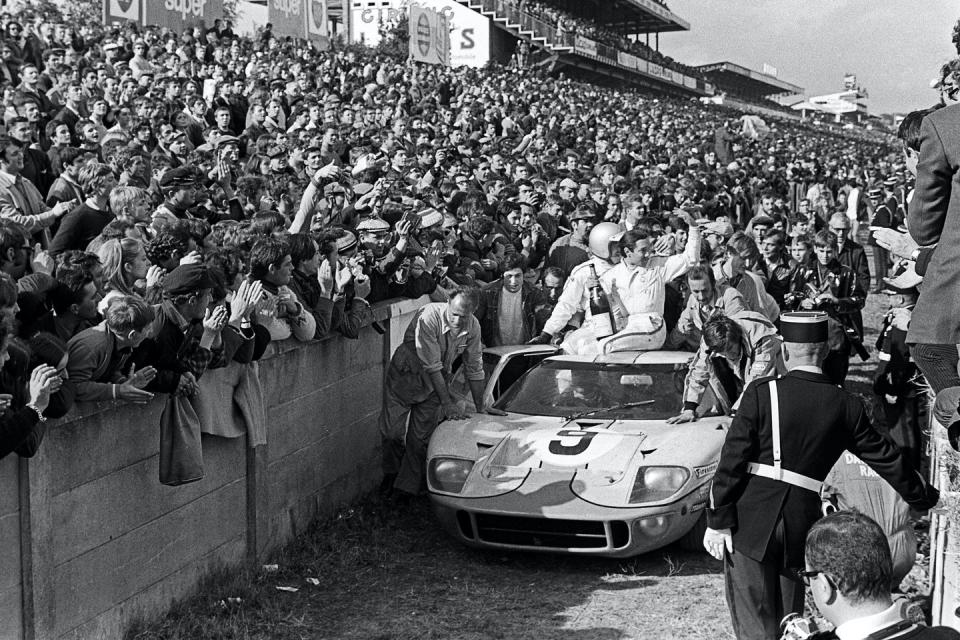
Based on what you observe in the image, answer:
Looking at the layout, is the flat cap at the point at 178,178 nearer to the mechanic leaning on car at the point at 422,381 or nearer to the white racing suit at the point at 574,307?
the mechanic leaning on car at the point at 422,381

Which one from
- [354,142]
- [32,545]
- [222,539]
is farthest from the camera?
[354,142]

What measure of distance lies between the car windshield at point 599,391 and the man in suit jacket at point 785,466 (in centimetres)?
307

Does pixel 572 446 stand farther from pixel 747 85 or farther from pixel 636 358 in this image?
pixel 747 85

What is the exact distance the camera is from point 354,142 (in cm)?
1538

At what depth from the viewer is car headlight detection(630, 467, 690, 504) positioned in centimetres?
722

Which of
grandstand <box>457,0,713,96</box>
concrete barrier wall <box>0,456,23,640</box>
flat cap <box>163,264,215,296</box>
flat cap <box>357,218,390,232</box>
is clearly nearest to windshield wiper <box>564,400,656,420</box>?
flat cap <box>357,218,390,232</box>

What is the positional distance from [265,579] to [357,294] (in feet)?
8.16

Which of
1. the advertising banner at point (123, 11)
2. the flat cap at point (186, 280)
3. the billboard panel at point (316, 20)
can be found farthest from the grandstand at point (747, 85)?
the flat cap at point (186, 280)

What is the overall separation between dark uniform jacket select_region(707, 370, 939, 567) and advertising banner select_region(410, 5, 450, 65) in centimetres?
3285

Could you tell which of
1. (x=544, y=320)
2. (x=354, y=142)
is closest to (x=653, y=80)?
A: (x=354, y=142)

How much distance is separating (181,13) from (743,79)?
76.6 m

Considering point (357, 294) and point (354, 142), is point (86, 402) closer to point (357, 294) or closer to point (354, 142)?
point (357, 294)

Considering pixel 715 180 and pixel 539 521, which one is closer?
pixel 539 521

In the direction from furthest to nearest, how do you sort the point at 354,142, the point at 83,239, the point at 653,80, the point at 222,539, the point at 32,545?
the point at 653,80
the point at 354,142
the point at 83,239
the point at 222,539
the point at 32,545
